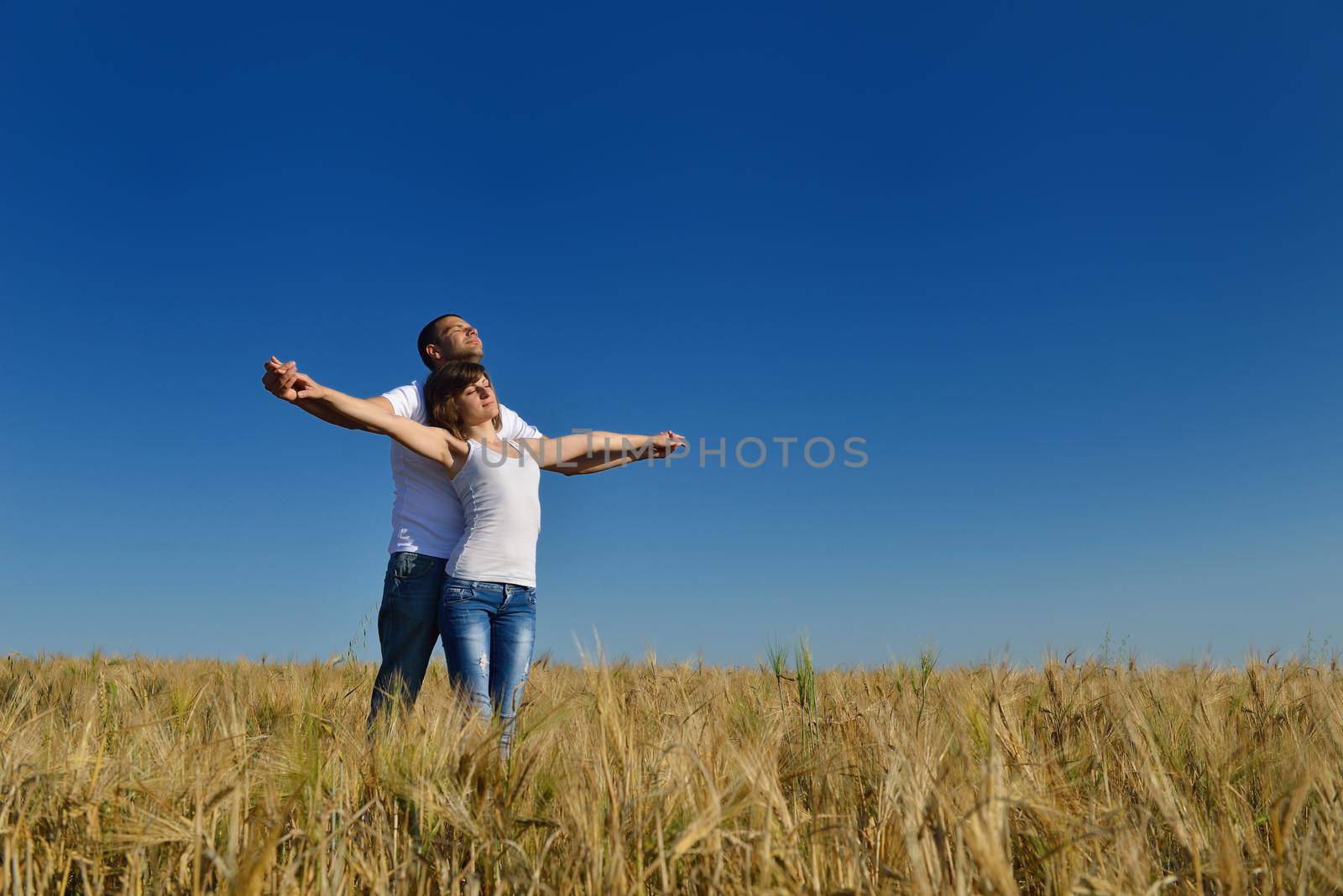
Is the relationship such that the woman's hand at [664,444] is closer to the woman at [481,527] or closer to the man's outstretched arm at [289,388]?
the woman at [481,527]

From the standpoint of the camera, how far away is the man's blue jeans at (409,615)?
3.66m

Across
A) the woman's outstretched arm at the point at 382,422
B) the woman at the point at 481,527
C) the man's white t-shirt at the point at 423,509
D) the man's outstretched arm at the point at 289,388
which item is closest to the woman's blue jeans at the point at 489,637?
the woman at the point at 481,527

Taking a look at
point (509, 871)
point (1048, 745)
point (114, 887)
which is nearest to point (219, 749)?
point (114, 887)

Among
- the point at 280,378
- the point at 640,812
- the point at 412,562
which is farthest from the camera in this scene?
the point at 412,562

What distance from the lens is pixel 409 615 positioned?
3.67m

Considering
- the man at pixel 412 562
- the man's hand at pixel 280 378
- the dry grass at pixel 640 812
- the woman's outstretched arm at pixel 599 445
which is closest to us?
the dry grass at pixel 640 812

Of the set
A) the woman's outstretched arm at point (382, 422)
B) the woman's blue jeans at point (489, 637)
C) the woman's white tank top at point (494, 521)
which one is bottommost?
the woman's blue jeans at point (489, 637)

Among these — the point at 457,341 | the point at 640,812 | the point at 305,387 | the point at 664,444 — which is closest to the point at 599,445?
the point at 664,444

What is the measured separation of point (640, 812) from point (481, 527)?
1892mm

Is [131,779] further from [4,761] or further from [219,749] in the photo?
[4,761]

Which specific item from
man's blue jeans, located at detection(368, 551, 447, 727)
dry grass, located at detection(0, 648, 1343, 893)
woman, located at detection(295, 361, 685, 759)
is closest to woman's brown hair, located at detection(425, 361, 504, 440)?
woman, located at detection(295, 361, 685, 759)

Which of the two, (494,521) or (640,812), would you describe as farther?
(494,521)

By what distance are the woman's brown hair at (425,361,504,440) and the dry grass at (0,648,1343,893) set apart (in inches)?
48.1

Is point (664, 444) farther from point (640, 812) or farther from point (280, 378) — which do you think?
point (640, 812)
